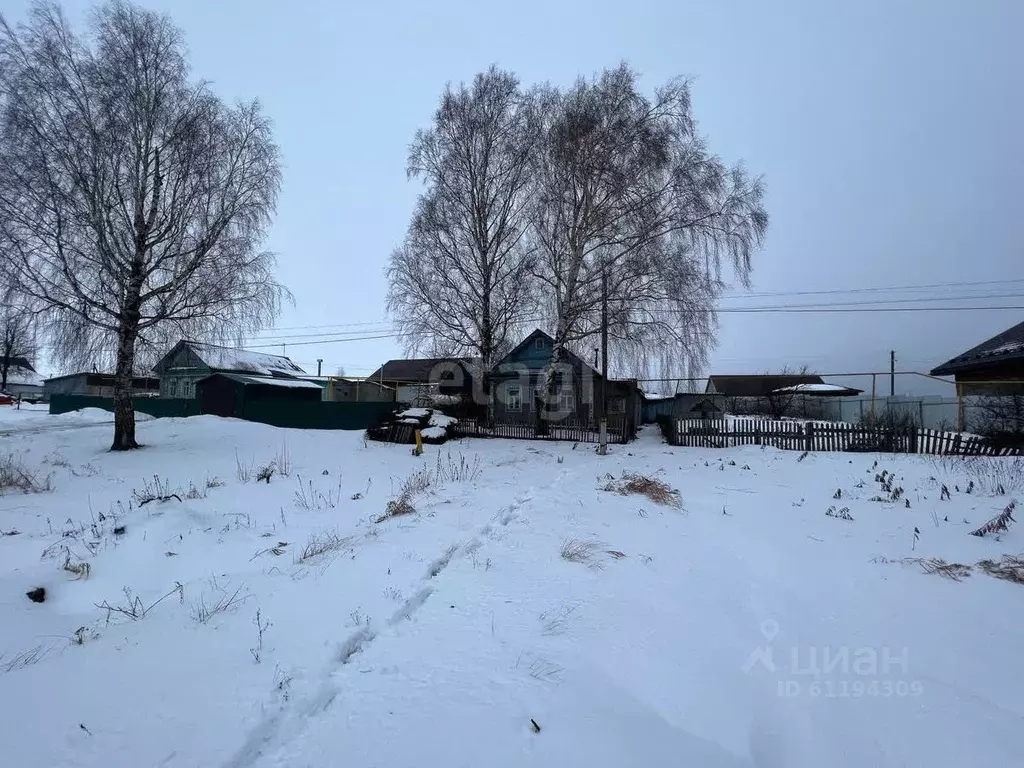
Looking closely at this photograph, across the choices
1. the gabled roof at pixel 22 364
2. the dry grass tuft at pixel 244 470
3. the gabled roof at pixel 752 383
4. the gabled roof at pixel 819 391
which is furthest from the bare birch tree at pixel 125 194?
the gabled roof at pixel 22 364

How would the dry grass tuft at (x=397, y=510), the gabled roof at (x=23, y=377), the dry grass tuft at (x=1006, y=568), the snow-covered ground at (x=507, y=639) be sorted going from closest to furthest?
1. the snow-covered ground at (x=507, y=639)
2. the dry grass tuft at (x=1006, y=568)
3. the dry grass tuft at (x=397, y=510)
4. the gabled roof at (x=23, y=377)

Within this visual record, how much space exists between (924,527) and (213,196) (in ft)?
58.2

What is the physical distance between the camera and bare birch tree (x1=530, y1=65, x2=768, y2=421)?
16656 millimetres

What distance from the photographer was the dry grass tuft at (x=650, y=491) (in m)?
7.40

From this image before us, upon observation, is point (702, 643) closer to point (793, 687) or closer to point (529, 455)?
point (793, 687)

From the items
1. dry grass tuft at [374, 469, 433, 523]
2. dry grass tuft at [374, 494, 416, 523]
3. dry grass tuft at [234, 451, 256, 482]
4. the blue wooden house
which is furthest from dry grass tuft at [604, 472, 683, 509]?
the blue wooden house

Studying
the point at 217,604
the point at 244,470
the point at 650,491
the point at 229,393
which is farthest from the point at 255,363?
the point at 217,604

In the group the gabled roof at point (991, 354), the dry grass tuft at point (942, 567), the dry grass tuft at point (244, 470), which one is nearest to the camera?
the dry grass tuft at point (942, 567)

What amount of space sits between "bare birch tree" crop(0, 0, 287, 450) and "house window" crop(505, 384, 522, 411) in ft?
47.8

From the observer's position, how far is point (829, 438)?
14.6 metres

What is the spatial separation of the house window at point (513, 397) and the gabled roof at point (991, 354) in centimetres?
1769

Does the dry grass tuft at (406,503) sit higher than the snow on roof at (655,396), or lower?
lower

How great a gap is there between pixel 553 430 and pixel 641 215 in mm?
8514

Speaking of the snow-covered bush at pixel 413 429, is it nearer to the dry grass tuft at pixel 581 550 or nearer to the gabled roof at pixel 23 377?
the dry grass tuft at pixel 581 550
